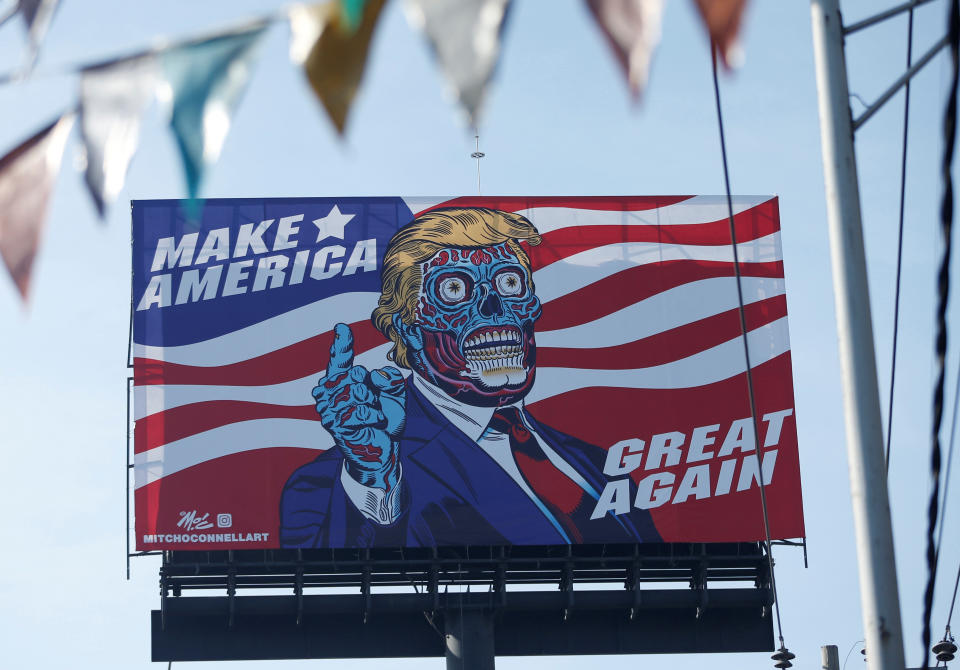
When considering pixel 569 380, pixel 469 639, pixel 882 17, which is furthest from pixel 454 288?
pixel 882 17

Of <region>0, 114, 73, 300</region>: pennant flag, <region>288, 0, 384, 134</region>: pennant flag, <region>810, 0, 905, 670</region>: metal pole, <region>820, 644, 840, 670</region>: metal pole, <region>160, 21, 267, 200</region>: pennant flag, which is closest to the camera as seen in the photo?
<region>288, 0, 384, 134</region>: pennant flag

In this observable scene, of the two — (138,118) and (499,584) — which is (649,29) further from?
(499,584)

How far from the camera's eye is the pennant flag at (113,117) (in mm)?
5082

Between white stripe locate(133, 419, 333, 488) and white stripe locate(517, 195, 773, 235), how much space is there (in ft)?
15.6

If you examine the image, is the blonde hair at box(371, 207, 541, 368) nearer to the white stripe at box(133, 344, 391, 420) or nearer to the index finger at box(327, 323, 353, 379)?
the index finger at box(327, 323, 353, 379)

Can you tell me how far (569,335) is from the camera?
2069 cm

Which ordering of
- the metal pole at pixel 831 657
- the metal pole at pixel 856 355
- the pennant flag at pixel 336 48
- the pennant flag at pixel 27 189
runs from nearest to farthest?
the pennant flag at pixel 336 48
the pennant flag at pixel 27 189
the metal pole at pixel 856 355
the metal pole at pixel 831 657

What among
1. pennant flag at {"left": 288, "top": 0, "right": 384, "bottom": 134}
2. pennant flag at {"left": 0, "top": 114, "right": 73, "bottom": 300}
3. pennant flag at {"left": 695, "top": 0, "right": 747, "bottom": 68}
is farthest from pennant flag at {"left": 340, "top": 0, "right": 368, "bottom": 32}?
pennant flag at {"left": 0, "top": 114, "right": 73, "bottom": 300}

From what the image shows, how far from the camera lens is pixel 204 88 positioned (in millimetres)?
4965

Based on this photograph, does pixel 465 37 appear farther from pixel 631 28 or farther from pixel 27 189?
pixel 27 189

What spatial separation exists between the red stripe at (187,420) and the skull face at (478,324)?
247cm

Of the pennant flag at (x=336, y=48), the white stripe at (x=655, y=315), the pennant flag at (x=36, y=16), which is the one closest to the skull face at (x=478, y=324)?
the white stripe at (x=655, y=315)

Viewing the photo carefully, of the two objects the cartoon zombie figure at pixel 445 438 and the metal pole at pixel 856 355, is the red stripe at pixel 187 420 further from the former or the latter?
the metal pole at pixel 856 355

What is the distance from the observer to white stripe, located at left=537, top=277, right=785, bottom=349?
20688 mm
